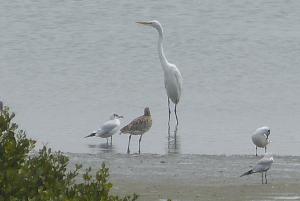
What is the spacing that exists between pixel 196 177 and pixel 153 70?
15471 millimetres

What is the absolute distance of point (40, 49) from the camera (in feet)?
104

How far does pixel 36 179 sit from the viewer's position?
18.8 ft

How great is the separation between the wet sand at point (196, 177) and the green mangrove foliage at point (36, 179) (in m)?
5.25

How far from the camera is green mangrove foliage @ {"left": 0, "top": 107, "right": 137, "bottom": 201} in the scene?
5422 mm

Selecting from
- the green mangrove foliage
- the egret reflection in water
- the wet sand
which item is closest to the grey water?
the egret reflection in water

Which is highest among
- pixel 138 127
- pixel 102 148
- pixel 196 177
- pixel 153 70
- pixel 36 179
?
pixel 153 70

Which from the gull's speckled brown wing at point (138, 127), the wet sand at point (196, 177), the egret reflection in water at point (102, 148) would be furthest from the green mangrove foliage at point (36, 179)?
the egret reflection in water at point (102, 148)

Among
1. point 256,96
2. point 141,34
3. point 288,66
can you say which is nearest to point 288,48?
point 288,66

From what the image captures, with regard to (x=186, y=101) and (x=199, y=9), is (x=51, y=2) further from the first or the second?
(x=186, y=101)

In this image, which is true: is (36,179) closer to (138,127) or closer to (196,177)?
(196,177)

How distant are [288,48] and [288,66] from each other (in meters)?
2.88

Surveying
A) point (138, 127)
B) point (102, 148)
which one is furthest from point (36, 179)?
point (102, 148)

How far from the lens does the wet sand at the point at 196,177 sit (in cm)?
1146

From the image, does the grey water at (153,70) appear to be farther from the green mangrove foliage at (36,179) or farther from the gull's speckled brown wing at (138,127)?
the green mangrove foliage at (36,179)
